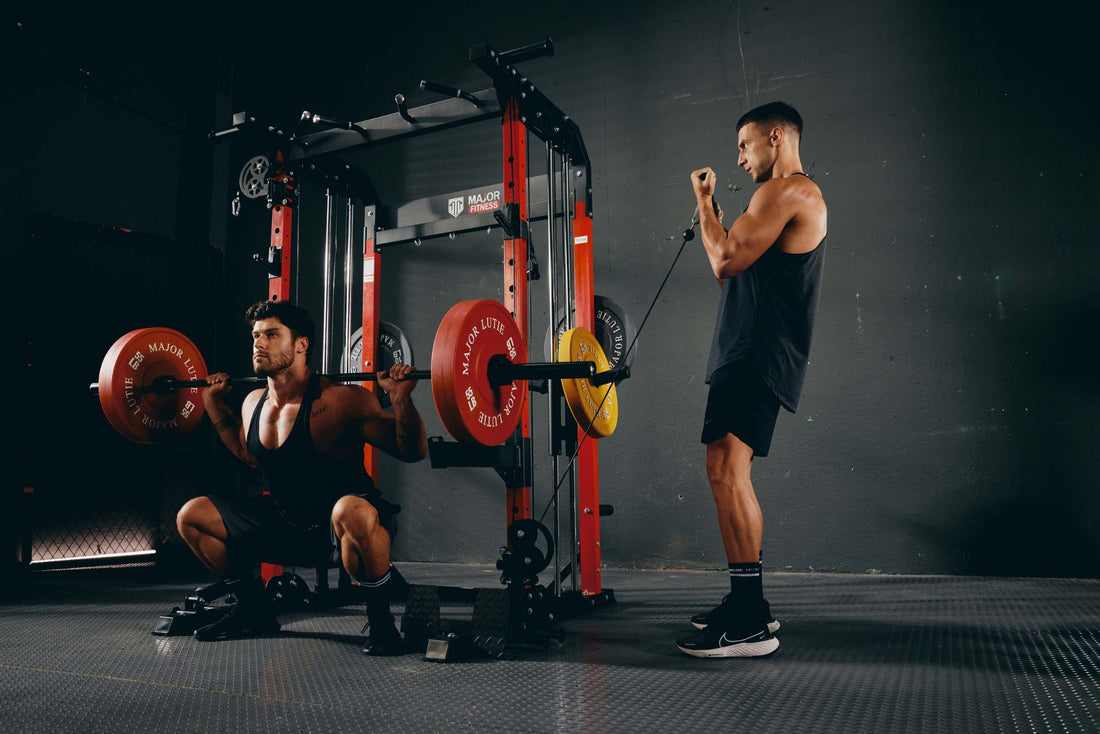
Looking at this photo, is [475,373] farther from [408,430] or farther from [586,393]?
[586,393]

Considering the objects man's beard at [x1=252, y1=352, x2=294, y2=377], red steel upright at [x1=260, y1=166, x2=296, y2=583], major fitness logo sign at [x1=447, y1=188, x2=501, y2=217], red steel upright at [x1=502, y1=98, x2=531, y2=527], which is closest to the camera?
man's beard at [x1=252, y1=352, x2=294, y2=377]

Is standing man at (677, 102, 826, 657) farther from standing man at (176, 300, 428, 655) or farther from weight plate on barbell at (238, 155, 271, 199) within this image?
weight plate on barbell at (238, 155, 271, 199)

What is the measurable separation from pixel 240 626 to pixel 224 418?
2.41 feet

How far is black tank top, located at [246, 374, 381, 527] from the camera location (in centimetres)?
241

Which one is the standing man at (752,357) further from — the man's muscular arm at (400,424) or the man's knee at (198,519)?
the man's knee at (198,519)

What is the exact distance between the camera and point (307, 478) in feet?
7.91

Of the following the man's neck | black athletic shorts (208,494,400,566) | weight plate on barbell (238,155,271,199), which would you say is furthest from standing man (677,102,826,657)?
weight plate on barbell (238,155,271,199)

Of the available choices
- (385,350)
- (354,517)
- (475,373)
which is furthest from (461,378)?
(385,350)

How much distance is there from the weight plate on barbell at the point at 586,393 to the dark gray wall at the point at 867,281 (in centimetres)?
117

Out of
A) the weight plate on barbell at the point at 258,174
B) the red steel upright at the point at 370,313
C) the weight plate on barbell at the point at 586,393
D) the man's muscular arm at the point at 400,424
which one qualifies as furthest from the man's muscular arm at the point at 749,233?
the weight plate on barbell at the point at 258,174

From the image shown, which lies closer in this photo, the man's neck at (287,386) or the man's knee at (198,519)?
the man's knee at (198,519)

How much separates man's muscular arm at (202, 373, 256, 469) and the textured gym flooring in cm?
64

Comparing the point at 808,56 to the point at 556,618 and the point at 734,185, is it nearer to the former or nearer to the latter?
the point at 734,185

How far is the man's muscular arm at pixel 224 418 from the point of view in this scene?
269cm
